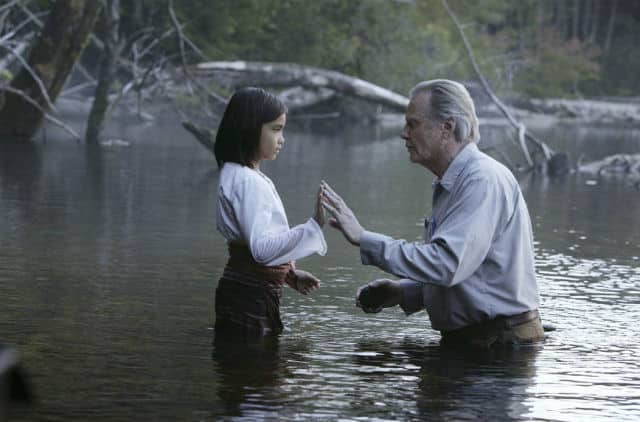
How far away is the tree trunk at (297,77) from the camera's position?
2269 cm

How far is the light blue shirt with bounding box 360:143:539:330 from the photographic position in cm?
535

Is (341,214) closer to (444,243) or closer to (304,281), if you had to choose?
(444,243)

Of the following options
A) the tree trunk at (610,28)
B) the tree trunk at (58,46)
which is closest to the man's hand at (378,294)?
the tree trunk at (58,46)

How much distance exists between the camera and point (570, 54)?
5981 centimetres

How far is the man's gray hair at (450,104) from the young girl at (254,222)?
0.63 meters

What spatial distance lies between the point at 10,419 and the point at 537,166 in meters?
18.3

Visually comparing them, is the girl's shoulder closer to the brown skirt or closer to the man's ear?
the brown skirt

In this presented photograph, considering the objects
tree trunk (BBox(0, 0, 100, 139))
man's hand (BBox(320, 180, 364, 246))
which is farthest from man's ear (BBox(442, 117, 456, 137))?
tree trunk (BBox(0, 0, 100, 139))

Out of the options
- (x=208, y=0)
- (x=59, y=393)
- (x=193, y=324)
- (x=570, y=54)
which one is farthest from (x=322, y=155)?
(x=570, y=54)

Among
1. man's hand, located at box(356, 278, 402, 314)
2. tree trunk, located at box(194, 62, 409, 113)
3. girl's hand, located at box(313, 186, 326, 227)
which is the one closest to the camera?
girl's hand, located at box(313, 186, 326, 227)

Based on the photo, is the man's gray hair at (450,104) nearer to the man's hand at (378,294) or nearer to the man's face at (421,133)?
the man's face at (421,133)

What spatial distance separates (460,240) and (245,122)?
1.04 metres

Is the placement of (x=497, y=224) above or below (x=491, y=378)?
above

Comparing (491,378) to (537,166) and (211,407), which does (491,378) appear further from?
(537,166)
